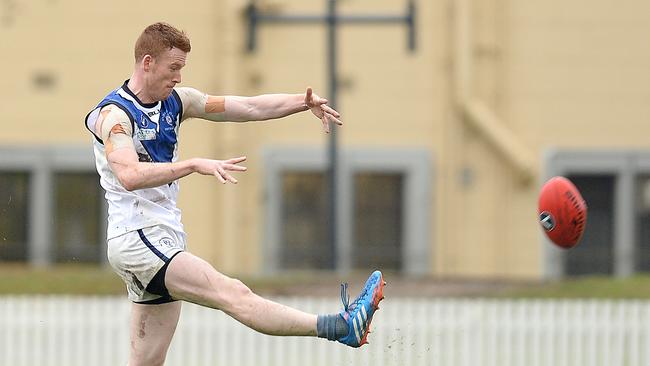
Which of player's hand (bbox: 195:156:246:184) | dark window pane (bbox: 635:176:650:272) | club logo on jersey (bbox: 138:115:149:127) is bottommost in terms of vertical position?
player's hand (bbox: 195:156:246:184)

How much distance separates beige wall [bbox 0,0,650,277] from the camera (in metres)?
21.1

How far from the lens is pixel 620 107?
21453 mm

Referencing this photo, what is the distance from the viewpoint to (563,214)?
8.84 metres

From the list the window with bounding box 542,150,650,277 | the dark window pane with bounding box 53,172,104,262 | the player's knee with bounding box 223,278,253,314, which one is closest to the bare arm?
the player's knee with bounding box 223,278,253,314

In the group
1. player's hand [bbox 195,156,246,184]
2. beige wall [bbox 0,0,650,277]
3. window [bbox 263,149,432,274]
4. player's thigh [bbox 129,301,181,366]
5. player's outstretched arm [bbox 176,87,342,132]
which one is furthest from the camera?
window [bbox 263,149,432,274]

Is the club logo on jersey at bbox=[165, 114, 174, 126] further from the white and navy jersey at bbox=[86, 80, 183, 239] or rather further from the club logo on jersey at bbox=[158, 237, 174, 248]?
the club logo on jersey at bbox=[158, 237, 174, 248]

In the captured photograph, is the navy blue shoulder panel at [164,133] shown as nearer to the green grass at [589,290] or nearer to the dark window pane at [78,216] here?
the green grass at [589,290]

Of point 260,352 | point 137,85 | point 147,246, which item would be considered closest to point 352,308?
point 147,246

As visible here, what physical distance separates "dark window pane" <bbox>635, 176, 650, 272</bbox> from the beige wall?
0.65m

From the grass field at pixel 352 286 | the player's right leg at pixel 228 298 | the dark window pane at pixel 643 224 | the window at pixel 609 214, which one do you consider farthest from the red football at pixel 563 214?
the dark window pane at pixel 643 224

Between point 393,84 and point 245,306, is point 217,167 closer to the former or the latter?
point 245,306

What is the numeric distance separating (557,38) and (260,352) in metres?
8.61

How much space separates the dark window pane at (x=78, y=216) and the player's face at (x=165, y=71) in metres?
14.3

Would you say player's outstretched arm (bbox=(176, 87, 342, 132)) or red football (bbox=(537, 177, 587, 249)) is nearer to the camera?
player's outstretched arm (bbox=(176, 87, 342, 132))
